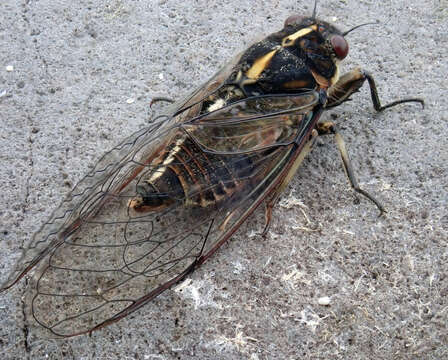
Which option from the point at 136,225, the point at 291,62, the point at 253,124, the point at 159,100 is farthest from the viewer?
the point at 159,100

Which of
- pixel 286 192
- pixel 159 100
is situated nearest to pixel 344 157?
pixel 286 192

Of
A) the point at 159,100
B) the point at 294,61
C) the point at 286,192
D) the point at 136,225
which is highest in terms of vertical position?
the point at 294,61

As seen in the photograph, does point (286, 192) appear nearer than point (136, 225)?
No

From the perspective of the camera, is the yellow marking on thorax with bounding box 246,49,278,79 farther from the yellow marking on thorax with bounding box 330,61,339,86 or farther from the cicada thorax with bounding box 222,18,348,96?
the yellow marking on thorax with bounding box 330,61,339,86

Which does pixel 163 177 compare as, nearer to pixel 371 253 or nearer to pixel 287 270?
pixel 287 270

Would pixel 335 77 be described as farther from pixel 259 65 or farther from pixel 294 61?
pixel 259 65

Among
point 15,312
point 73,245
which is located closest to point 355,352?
point 73,245
